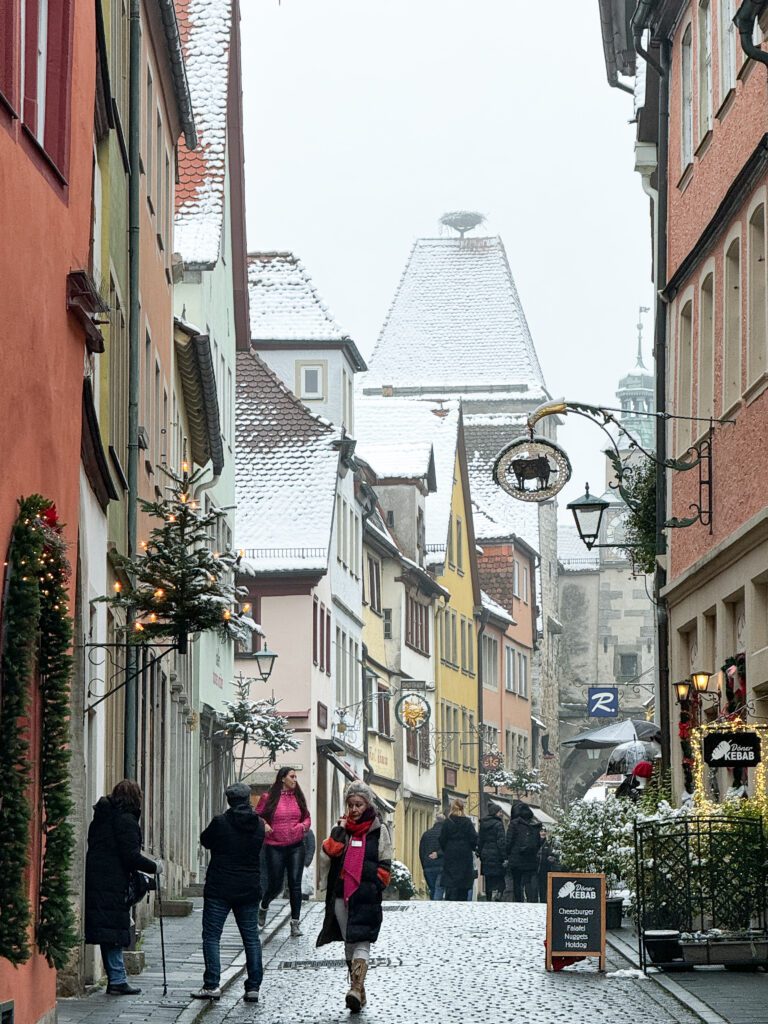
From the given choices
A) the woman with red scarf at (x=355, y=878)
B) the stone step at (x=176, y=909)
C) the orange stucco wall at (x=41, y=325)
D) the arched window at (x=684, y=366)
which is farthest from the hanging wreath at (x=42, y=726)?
the arched window at (x=684, y=366)

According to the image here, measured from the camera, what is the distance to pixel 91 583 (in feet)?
53.9

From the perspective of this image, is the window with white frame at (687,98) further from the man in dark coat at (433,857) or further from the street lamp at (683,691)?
the man in dark coat at (433,857)

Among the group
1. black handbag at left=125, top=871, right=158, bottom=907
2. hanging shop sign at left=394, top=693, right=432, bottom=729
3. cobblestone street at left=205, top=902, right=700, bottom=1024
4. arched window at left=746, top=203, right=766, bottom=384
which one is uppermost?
arched window at left=746, top=203, right=766, bottom=384

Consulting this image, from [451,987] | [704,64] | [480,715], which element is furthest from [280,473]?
[451,987]

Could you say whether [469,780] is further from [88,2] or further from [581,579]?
[88,2]

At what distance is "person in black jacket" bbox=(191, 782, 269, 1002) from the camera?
14.8 metres

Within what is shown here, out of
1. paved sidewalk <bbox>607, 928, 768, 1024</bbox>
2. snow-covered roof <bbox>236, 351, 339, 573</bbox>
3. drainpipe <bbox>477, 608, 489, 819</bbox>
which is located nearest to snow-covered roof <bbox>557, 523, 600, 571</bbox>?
drainpipe <bbox>477, 608, 489, 819</bbox>

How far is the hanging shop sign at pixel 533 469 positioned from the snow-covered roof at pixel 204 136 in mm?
10460

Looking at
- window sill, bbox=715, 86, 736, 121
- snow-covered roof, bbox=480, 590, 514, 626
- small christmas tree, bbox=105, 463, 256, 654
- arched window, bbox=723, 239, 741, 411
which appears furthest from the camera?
snow-covered roof, bbox=480, 590, 514, 626

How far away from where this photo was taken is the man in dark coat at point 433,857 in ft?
112

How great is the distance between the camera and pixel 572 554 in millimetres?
114375

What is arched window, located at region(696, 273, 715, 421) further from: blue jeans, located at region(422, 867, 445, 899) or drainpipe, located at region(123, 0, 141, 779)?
blue jeans, located at region(422, 867, 445, 899)

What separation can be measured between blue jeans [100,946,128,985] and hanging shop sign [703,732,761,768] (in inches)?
183

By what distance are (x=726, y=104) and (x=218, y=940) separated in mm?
9909
